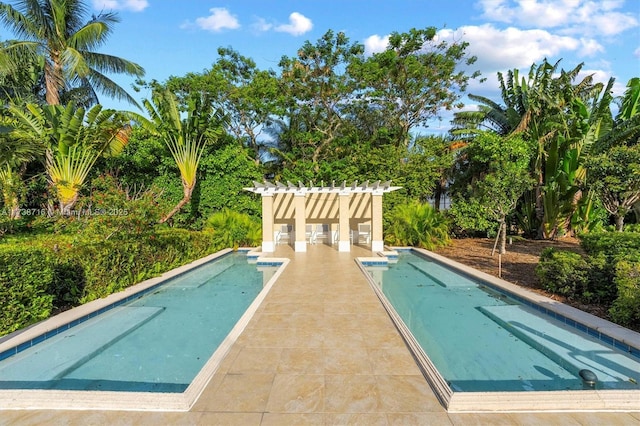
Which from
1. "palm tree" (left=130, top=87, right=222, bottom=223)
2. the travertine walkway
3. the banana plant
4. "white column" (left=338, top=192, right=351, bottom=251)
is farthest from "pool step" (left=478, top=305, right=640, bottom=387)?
"palm tree" (left=130, top=87, right=222, bottom=223)

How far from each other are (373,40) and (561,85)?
1050 cm

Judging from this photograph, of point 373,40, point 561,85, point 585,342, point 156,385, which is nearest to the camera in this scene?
point 156,385

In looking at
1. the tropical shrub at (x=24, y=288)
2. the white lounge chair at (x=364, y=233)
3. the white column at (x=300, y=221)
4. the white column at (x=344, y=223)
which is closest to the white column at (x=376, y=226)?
the white column at (x=344, y=223)

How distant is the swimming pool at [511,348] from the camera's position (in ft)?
11.0

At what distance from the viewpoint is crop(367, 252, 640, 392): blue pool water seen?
4168 mm

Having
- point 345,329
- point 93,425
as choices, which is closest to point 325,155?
point 345,329

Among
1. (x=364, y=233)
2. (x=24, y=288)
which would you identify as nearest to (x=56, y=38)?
(x=24, y=288)

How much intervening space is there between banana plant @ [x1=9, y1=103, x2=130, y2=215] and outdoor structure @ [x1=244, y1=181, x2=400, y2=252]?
5898 mm

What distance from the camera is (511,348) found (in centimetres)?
515

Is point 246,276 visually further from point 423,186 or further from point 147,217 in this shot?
point 423,186

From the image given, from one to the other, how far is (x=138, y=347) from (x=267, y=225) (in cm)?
931

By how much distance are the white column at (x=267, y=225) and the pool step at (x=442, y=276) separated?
5.81 meters

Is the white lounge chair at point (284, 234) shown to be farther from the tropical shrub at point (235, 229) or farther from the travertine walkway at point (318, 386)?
the travertine walkway at point (318, 386)

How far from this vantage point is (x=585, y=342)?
518cm
